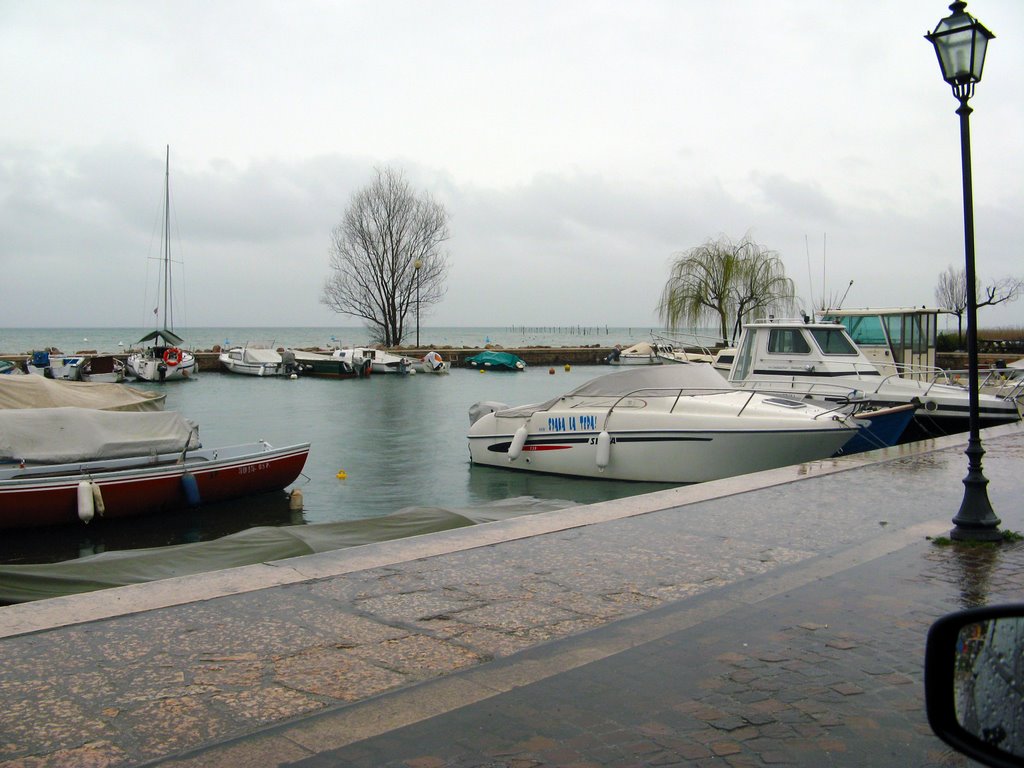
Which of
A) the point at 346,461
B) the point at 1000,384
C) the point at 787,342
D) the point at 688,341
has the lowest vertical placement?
the point at 346,461

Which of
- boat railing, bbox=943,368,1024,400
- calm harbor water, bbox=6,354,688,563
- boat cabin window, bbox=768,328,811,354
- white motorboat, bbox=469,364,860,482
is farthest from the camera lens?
boat cabin window, bbox=768,328,811,354

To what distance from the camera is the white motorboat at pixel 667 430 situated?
15.8 metres

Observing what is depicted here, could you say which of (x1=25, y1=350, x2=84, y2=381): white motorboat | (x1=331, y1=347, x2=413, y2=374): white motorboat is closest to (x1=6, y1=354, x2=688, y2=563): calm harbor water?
(x1=25, y1=350, x2=84, y2=381): white motorboat

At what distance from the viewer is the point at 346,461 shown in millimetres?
23109

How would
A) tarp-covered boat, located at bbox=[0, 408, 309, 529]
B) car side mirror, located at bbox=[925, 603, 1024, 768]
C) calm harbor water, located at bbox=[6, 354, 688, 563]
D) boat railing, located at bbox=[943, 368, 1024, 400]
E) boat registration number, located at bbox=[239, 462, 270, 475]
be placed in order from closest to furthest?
car side mirror, located at bbox=[925, 603, 1024, 768]
tarp-covered boat, located at bbox=[0, 408, 309, 529]
calm harbor water, located at bbox=[6, 354, 688, 563]
boat registration number, located at bbox=[239, 462, 270, 475]
boat railing, located at bbox=[943, 368, 1024, 400]

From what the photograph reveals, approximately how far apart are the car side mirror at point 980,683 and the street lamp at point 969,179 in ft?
19.9

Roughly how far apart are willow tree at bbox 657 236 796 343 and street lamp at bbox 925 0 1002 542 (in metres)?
42.8

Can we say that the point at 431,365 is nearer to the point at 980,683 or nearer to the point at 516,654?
the point at 516,654

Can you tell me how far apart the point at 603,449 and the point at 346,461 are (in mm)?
8261

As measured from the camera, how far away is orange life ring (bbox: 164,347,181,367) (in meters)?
53.9

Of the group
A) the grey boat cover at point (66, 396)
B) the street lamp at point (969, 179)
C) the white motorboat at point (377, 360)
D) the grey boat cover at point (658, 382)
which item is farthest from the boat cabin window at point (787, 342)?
the white motorboat at point (377, 360)

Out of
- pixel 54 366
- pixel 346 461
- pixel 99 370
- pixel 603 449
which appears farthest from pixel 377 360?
pixel 603 449

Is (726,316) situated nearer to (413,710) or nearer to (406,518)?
(406,518)

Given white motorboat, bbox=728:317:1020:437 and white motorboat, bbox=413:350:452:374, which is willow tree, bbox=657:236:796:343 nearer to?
white motorboat, bbox=413:350:452:374
